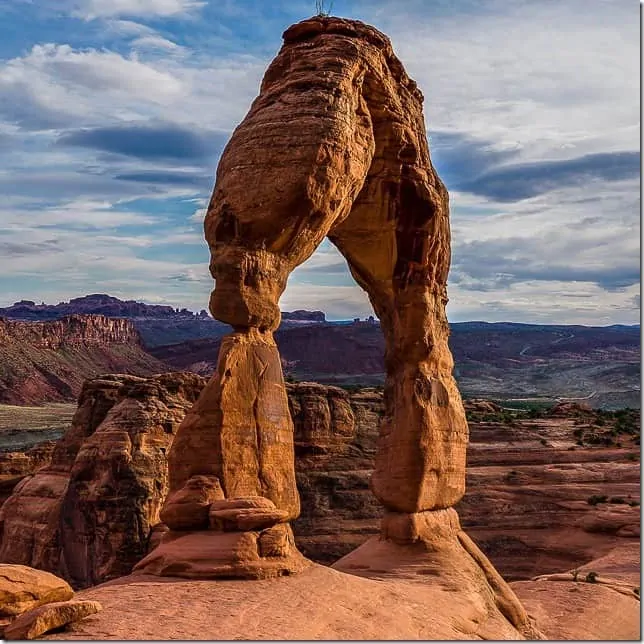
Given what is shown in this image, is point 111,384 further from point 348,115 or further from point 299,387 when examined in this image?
point 348,115

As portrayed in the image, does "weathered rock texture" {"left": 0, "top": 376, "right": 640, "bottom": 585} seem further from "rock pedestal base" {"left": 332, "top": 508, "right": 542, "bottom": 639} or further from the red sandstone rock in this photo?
the red sandstone rock

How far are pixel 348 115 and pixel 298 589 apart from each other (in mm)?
6995

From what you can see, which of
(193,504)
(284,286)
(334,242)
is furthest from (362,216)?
(193,504)

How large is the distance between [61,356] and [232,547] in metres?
103

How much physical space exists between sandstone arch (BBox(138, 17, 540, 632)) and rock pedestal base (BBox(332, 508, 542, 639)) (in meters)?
0.04

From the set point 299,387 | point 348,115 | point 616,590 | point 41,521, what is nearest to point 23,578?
point 348,115

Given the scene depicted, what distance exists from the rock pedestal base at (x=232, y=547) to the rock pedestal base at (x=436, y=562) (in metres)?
3.83

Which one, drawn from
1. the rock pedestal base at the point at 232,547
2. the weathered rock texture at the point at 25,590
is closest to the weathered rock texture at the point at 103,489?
the rock pedestal base at the point at 232,547

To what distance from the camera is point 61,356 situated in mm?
110625

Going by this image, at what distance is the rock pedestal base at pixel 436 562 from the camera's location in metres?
15.5

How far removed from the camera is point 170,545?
12.2 m

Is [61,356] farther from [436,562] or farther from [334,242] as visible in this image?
[436,562]

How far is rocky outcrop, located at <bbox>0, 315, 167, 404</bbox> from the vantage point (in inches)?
3871

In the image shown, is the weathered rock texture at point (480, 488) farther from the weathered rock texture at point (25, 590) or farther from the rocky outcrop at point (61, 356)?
the rocky outcrop at point (61, 356)
